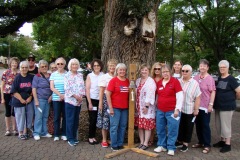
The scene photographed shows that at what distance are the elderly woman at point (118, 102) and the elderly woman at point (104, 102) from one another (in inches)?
9.0

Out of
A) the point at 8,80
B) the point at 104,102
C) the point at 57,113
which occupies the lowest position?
the point at 57,113

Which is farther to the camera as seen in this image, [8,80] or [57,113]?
[8,80]

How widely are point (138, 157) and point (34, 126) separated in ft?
8.14

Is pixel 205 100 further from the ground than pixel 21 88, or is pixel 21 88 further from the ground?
pixel 21 88

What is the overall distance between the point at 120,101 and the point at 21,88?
90.0 inches

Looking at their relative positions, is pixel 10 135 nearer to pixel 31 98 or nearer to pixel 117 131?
pixel 31 98

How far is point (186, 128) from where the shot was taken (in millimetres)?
5363

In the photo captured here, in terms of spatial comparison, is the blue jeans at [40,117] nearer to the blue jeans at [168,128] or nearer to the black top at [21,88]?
the black top at [21,88]

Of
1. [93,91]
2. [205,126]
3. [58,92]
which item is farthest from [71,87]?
[205,126]

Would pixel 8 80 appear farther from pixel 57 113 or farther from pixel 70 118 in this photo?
pixel 70 118

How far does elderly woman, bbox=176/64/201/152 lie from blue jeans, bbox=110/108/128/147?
1.19 m

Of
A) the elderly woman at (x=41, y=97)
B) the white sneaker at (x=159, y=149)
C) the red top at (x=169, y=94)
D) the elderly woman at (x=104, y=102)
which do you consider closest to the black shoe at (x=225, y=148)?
the white sneaker at (x=159, y=149)

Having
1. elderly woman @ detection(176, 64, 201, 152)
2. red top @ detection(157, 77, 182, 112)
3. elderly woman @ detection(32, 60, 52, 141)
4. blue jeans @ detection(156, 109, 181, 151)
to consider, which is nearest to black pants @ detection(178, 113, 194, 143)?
elderly woman @ detection(176, 64, 201, 152)

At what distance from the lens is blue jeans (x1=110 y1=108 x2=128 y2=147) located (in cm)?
519
